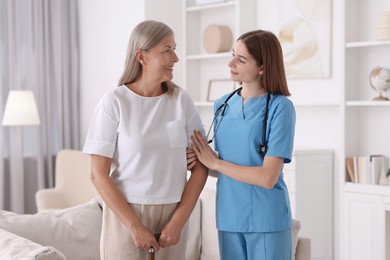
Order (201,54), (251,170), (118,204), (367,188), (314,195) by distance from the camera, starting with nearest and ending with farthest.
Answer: (118,204), (251,170), (367,188), (314,195), (201,54)

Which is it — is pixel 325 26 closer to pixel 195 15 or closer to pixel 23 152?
pixel 195 15

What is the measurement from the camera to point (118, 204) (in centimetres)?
212

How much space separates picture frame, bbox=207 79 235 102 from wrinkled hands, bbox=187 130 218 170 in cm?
317

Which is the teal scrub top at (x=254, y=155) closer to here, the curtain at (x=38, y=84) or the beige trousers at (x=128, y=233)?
the beige trousers at (x=128, y=233)

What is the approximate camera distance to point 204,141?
90.9 inches

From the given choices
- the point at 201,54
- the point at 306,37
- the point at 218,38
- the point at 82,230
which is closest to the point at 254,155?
the point at 82,230

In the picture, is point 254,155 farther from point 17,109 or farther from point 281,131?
point 17,109

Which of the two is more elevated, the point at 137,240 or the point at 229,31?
the point at 229,31

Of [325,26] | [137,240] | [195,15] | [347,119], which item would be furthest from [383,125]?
[137,240]

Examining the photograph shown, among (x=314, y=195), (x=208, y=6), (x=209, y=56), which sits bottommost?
(x=314, y=195)

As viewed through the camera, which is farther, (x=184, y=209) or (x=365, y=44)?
(x=365, y=44)

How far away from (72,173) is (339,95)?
234cm

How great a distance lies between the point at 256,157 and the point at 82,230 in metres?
1.25

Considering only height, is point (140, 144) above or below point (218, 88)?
below
